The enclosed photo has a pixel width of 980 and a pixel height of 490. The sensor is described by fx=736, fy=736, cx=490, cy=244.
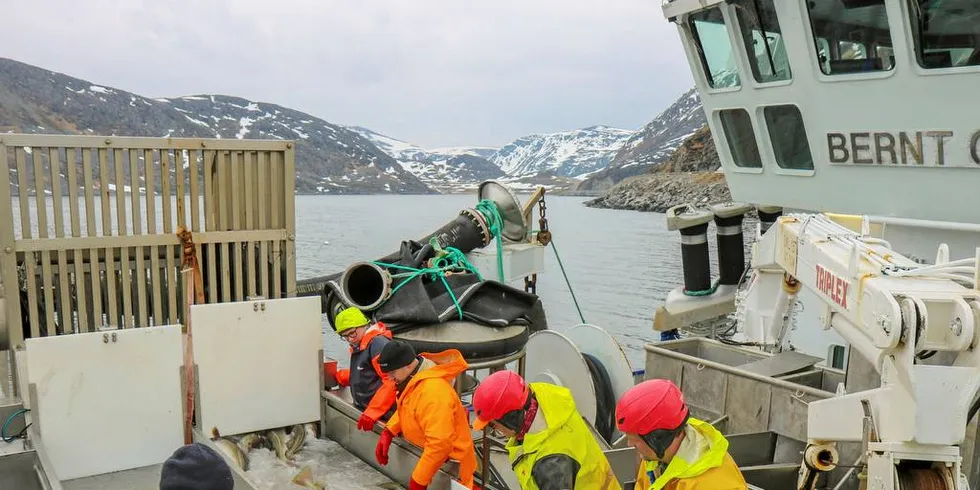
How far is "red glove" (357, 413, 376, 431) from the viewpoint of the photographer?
482cm

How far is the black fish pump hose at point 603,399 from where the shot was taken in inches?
206

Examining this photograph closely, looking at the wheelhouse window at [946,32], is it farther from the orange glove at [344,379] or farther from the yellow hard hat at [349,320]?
the orange glove at [344,379]

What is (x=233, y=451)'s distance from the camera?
198 inches

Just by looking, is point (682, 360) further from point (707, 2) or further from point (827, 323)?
point (707, 2)

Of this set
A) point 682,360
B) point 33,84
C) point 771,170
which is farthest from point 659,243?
point 33,84

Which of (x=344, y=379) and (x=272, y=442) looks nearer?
(x=272, y=442)

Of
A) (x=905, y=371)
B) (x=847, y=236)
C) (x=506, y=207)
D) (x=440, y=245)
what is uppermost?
(x=506, y=207)

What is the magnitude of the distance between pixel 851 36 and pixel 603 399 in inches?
177

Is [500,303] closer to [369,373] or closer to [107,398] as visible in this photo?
[369,373]

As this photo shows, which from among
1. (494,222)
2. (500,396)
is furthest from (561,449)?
(494,222)

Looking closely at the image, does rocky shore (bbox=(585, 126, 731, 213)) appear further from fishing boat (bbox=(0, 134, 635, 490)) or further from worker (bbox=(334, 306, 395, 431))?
worker (bbox=(334, 306, 395, 431))

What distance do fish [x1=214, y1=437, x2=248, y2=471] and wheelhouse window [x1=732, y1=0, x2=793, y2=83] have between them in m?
6.55

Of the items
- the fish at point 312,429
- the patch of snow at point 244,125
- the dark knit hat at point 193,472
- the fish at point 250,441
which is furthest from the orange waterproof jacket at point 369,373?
the patch of snow at point 244,125

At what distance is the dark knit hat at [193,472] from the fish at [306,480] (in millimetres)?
2383
